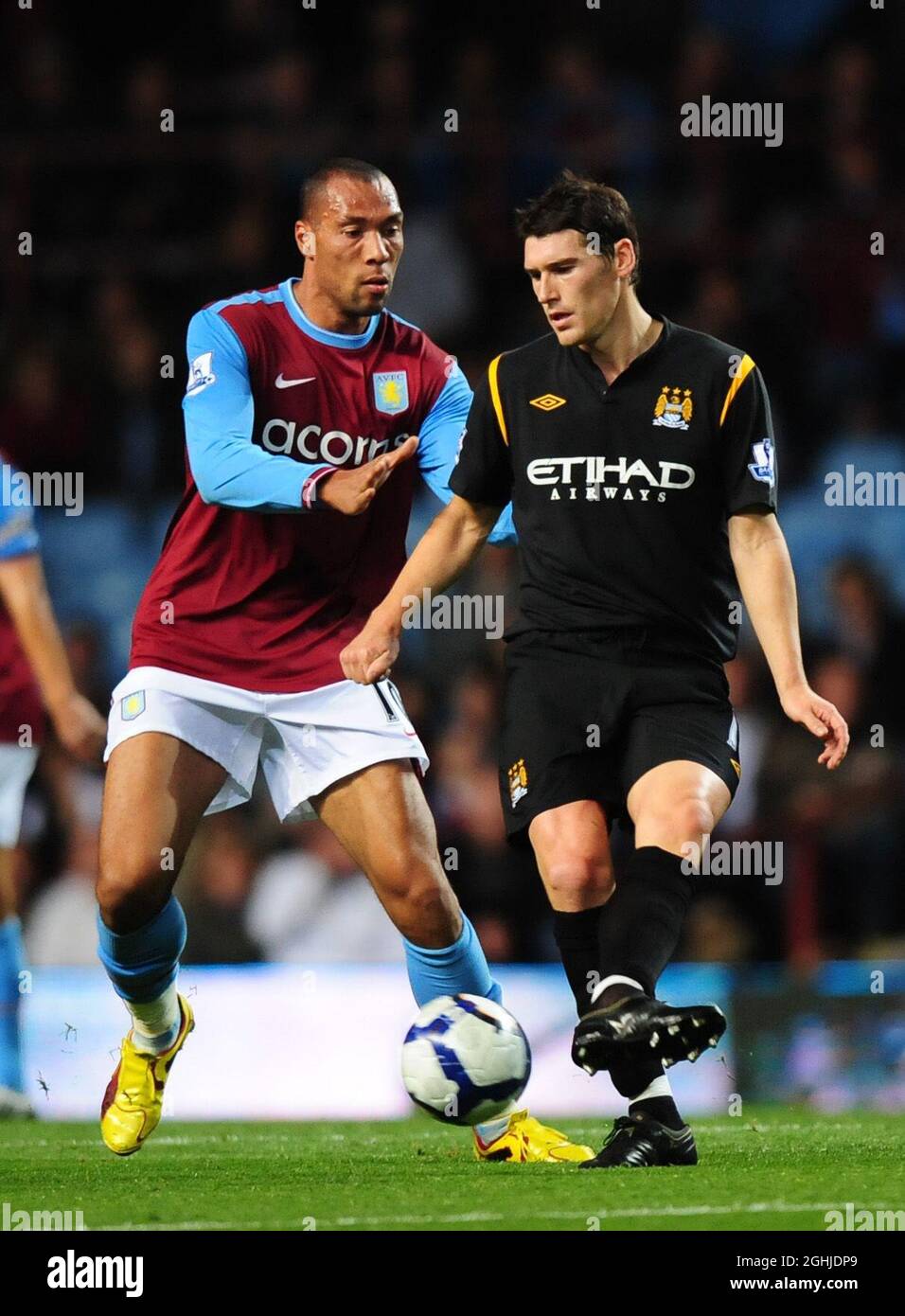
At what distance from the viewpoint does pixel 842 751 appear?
449 cm

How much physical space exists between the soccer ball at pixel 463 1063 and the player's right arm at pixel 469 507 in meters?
0.81

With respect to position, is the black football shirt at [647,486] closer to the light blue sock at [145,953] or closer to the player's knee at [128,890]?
the player's knee at [128,890]

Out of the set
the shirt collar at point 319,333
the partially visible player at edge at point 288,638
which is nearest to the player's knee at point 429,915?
the partially visible player at edge at point 288,638

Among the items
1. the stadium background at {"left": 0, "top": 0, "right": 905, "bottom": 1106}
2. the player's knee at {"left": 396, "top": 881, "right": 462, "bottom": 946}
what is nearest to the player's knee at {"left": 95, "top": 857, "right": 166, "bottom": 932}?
the player's knee at {"left": 396, "top": 881, "right": 462, "bottom": 946}

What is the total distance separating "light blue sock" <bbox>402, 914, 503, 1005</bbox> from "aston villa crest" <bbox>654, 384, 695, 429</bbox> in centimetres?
133

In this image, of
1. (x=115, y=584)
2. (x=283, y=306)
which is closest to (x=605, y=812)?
(x=283, y=306)

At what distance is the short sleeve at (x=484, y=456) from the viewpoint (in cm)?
493

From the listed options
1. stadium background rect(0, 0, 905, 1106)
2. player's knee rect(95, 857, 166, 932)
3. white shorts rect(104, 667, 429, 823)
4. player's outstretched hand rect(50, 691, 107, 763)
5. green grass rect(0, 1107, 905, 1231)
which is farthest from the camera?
stadium background rect(0, 0, 905, 1106)

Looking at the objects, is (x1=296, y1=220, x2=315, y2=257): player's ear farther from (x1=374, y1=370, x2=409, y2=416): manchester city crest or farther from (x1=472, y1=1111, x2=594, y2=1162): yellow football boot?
(x1=472, y1=1111, x2=594, y2=1162): yellow football boot

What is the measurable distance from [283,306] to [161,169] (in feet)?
18.2

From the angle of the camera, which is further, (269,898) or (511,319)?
(511,319)

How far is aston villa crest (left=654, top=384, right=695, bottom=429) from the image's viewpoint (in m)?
4.77
